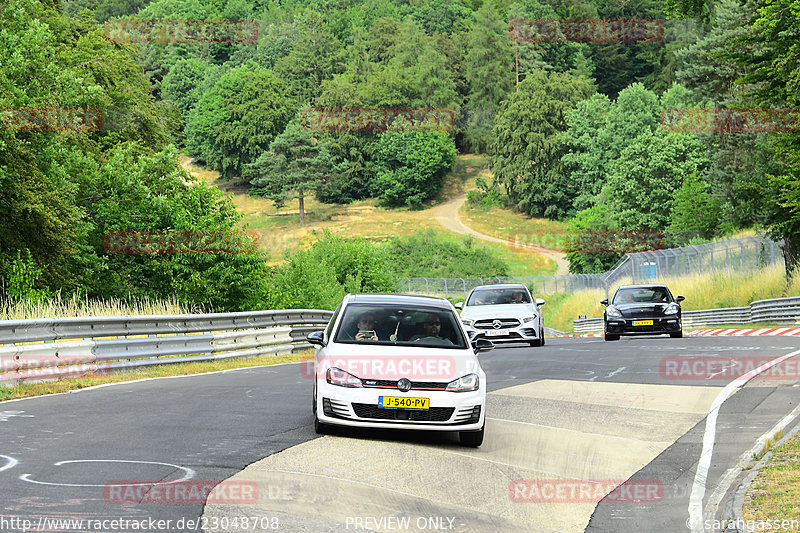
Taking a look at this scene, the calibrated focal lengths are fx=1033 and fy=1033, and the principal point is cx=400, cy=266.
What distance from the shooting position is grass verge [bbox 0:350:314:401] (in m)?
14.5

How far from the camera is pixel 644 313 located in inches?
1166

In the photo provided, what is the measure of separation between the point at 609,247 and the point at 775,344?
59.2m

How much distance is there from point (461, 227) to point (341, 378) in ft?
352

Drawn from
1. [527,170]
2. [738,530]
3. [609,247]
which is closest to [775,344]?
[738,530]

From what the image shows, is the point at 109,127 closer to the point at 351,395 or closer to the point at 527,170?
the point at 351,395

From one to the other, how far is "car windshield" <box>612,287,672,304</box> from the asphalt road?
45.6 feet

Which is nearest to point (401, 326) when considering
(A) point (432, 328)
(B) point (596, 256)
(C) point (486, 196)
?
(A) point (432, 328)

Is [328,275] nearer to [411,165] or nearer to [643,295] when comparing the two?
[643,295]

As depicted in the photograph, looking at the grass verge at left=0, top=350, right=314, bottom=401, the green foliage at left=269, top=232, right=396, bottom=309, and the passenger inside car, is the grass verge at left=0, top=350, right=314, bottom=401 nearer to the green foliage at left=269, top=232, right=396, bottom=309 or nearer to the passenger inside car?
the passenger inside car

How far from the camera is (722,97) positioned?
78000 millimetres

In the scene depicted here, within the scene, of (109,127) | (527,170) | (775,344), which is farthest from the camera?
(527,170)

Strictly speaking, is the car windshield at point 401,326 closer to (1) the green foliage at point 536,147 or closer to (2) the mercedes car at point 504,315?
(2) the mercedes car at point 504,315

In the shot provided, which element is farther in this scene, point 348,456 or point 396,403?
point 396,403

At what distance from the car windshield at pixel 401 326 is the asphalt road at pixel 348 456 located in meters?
1.02
